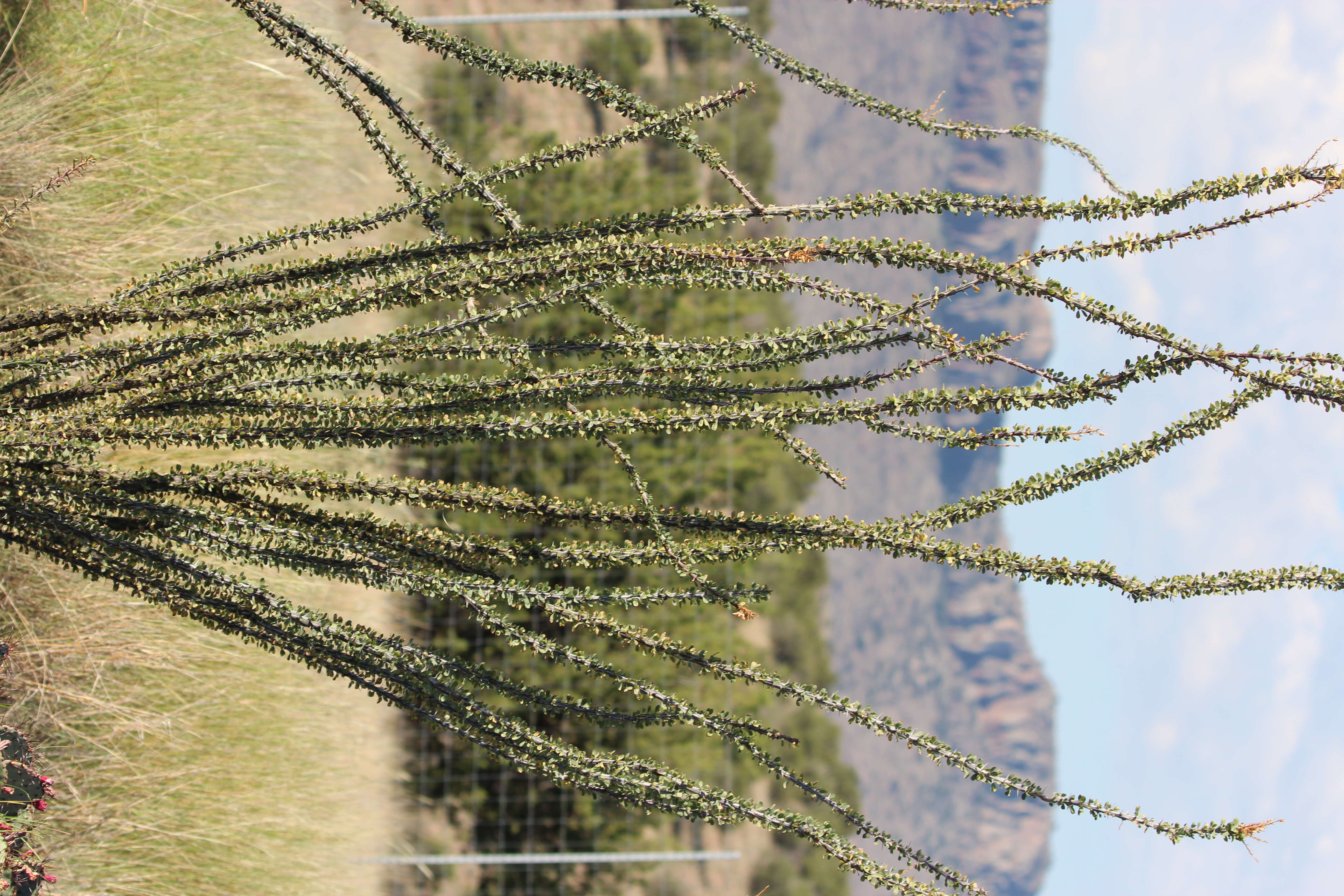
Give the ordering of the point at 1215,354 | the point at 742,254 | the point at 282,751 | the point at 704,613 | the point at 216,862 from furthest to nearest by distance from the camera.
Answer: the point at 704,613
the point at 282,751
the point at 216,862
the point at 742,254
the point at 1215,354

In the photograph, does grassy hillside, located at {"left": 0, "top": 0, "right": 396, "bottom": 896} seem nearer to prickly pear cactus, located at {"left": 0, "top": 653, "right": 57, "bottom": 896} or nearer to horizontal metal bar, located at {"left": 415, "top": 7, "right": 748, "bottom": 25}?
prickly pear cactus, located at {"left": 0, "top": 653, "right": 57, "bottom": 896}

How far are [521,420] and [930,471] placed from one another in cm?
4423

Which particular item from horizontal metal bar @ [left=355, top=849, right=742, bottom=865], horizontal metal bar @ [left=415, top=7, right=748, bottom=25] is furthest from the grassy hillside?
horizontal metal bar @ [left=415, top=7, right=748, bottom=25]

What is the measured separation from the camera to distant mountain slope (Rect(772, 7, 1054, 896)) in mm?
30766

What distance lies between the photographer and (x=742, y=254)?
1.50 m

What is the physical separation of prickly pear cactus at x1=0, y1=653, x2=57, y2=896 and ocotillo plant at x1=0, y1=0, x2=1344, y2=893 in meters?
0.44

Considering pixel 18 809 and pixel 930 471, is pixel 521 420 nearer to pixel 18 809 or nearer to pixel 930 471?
pixel 18 809

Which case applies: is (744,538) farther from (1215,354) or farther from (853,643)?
(853,643)

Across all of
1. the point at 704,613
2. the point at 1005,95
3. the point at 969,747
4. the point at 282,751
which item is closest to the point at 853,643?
the point at 969,747

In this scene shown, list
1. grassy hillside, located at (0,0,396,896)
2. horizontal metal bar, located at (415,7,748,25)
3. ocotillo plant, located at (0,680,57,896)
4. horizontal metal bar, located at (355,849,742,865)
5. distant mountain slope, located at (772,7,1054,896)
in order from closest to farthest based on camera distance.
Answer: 1. ocotillo plant, located at (0,680,57,896)
2. grassy hillside, located at (0,0,396,896)
3. horizontal metal bar, located at (355,849,742,865)
4. horizontal metal bar, located at (415,7,748,25)
5. distant mountain slope, located at (772,7,1054,896)

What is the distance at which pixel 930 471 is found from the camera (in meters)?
44.1

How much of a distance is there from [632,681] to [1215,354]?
99cm

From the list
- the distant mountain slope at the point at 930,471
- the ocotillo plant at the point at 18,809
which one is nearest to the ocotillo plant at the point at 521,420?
the ocotillo plant at the point at 18,809

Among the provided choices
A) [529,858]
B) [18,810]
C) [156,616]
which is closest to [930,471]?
[529,858]
